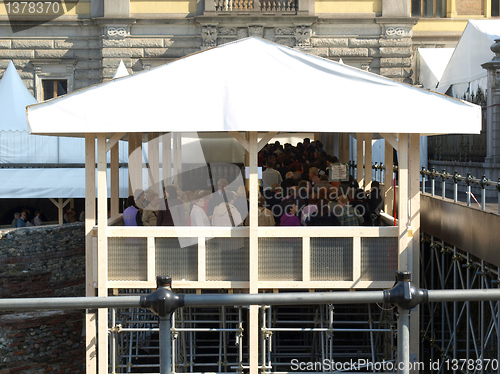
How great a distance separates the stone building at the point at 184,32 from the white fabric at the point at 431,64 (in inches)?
26.0

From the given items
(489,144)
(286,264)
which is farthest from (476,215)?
(489,144)

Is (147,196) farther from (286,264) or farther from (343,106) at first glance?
(343,106)

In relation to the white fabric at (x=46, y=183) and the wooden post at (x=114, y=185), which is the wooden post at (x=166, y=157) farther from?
the white fabric at (x=46, y=183)

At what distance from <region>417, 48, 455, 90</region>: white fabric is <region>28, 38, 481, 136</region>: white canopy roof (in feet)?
58.3

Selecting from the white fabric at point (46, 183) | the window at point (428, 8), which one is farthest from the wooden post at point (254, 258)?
the window at point (428, 8)

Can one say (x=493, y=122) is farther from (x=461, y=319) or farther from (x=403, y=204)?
(x=403, y=204)

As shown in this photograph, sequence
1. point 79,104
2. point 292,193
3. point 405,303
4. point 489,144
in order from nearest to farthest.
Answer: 1. point 405,303
2. point 79,104
3. point 292,193
4. point 489,144

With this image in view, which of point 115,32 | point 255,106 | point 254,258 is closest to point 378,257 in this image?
point 254,258

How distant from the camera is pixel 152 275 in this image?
9.59 m

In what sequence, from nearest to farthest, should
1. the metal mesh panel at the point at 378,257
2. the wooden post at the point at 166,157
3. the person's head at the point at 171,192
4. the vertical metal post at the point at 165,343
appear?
1. the vertical metal post at the point at 165,343
2. the metal mesh panel at the point at 378,257
3. the person's head at the point at 171,192
4. the wooden post at the point at 166,157

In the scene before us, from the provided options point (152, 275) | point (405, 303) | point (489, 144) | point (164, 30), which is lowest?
point (152, 275)

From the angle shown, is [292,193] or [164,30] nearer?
[292,193]

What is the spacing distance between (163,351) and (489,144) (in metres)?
11.9

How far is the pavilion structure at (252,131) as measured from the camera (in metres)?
9.08
